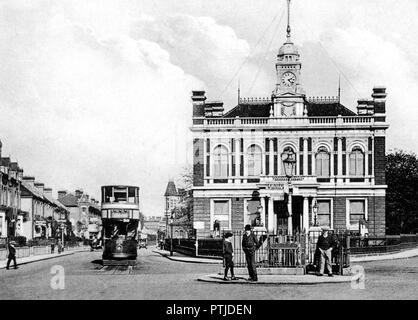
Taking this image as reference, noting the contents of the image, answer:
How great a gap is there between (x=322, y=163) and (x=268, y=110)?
245 inches

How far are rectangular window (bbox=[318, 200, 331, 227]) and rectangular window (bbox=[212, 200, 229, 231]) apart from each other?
679cm

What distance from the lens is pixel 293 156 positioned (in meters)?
51.6

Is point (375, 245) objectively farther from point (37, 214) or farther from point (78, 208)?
point (78, 208)

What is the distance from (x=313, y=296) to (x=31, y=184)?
66574mm

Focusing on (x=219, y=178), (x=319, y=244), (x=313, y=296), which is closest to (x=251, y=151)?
(x=219, y=178)

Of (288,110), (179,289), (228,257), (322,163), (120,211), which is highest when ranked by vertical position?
(288,110)

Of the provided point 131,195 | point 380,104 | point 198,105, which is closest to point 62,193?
point 198,105

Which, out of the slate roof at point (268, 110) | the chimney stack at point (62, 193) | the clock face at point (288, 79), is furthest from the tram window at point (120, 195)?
the chimney stack at point (62, 193)

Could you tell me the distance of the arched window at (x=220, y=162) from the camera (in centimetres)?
5328

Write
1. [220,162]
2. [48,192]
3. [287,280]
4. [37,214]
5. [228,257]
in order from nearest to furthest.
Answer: [287,280] → [228,257] → [220,162] → [37,214] → [48,192]

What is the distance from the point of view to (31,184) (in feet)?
264

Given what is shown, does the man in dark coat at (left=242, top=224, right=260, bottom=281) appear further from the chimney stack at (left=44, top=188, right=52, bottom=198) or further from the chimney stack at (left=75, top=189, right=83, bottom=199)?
the chimney stack at (left=75, top=189, right=83, bottom=199)

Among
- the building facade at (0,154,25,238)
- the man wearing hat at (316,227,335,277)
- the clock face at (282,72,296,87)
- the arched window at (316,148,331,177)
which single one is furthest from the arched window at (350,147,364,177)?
the man wearing hat at (316,227,335,277)

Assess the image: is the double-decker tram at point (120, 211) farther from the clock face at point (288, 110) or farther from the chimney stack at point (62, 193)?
the chimney stack at point (62, 193)
